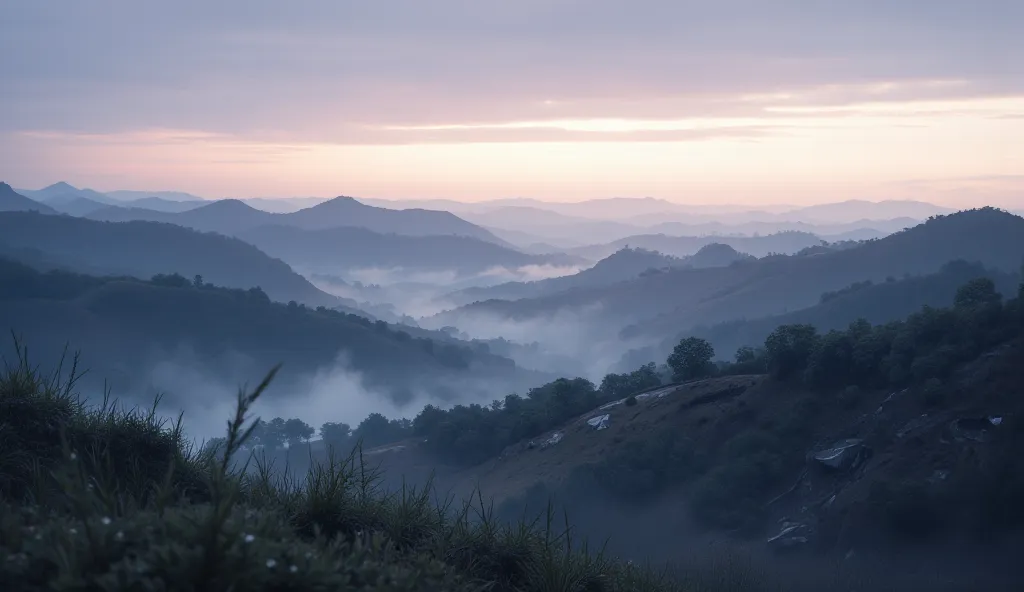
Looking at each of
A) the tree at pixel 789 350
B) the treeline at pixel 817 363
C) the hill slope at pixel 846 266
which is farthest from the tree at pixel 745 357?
the hill slope at pixel 846 266

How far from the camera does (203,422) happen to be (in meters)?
82.1

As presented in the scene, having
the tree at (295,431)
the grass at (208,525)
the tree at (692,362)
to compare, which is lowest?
the tree at (295,431)

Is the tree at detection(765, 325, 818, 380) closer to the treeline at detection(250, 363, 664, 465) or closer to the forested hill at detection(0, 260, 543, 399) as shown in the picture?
the treeline at detection(250, 363, 664, 465)

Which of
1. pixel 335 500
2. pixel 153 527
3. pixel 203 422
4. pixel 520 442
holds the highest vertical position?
pixel 153 527

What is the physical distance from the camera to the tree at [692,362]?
5284 cm

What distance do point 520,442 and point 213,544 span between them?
166 ft

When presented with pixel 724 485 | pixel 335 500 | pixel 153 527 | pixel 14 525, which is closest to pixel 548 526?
pixel 335 500

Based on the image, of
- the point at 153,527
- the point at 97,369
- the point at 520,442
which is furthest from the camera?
the point at 97,369

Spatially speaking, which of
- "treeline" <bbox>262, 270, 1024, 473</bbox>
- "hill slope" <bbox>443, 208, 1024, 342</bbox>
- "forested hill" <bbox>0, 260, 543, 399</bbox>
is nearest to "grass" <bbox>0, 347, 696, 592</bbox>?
"treeline" <bbox>262, 270, 1024, 473</bbox>

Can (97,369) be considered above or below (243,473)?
below

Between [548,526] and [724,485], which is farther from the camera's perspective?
[724,485]

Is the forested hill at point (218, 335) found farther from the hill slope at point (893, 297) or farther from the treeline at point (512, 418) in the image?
the hill slope at point (893, 297)

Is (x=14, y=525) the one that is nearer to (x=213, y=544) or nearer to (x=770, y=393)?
(x=213, y=544)

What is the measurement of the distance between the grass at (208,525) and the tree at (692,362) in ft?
151
